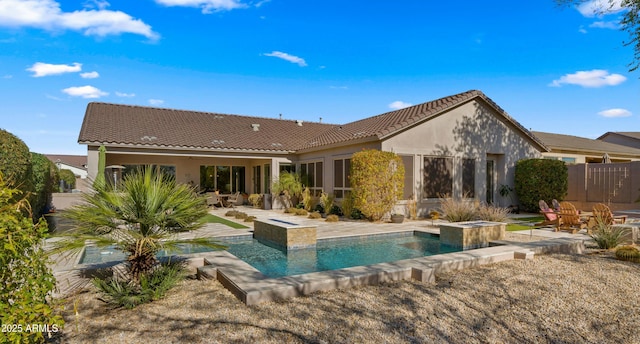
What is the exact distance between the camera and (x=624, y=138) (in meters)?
40.6

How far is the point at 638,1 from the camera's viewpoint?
11891 mm

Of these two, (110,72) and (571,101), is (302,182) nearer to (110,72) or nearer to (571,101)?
(110,72)

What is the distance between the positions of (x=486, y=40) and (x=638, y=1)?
7.79 meters

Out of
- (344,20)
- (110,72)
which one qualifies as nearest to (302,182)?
(344,20)

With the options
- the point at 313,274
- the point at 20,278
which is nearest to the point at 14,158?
the point at 20,278

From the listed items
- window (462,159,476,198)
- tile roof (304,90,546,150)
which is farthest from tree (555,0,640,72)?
window (462,159,476,198)

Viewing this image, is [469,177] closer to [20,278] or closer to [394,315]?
[394,315]

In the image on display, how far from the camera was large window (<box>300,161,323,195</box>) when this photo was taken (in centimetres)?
1880

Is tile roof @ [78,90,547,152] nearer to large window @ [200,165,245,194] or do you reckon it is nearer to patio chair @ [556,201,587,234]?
large window @ [200,165,245,194]

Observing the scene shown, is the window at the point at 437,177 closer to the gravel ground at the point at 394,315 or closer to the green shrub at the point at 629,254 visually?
the green shrub at the point at 629,254

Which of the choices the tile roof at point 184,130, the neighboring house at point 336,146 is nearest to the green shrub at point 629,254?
the neighboring house at point 336,146

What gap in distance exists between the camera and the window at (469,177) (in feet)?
56.9

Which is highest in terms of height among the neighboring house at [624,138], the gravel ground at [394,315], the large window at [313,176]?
the neighboring house at [624,138]

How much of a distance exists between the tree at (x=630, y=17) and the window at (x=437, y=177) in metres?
7.37
